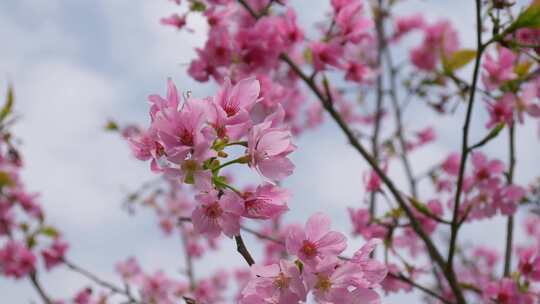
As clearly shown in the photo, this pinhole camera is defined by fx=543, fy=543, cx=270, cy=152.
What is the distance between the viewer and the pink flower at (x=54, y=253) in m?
5.27

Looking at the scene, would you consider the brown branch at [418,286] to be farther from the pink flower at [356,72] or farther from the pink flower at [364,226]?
the pink flower at [356,72]

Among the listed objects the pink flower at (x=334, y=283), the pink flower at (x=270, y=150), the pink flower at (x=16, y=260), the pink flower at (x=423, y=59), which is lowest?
the pink flower at (x=334, y=283)

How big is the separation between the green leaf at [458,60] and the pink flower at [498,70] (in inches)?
3.8

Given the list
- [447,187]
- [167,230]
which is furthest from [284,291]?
[167,230]

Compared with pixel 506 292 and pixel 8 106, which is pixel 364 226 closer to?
pixel 506 292

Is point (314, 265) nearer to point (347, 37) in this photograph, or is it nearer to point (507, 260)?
point (347, 37)

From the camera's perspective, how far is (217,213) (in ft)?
4.53

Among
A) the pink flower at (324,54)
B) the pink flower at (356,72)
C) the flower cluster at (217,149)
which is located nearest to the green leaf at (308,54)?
the pink flower at (324,54)

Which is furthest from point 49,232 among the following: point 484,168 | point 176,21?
point 484,168

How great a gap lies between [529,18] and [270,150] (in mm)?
1326

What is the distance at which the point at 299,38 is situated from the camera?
3072 mm

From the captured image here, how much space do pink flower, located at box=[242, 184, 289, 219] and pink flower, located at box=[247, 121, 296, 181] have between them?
38 millimetres

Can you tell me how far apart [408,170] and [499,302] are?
247 centimetres

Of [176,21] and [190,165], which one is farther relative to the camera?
[176,21]
